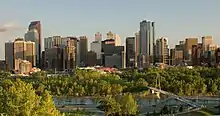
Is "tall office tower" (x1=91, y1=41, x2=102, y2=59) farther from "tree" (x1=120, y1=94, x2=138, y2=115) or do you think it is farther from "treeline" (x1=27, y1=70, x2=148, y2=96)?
"tree" (x1=120, y1=94, x2=138, y2=115)

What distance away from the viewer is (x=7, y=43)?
102 m

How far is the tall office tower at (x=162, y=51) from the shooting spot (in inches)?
3812

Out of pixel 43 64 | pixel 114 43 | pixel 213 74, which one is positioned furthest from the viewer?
pixel 114 43

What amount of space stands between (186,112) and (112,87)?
1643 cm

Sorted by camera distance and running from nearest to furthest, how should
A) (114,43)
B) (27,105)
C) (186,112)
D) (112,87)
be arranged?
(27,105) → (186,112) → (112,87) → (114,43)

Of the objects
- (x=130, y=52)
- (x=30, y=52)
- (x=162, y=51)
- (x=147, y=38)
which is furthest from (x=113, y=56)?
(x=30, y=52)

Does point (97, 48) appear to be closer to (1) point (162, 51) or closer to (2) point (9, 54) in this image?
(1) point (162, 51)

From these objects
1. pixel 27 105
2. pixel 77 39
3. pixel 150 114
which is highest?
pixel 77 39

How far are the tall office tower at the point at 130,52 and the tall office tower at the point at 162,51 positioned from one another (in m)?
5.47

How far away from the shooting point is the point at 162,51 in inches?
3839

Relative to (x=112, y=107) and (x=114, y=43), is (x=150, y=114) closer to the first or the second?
(x=112, y=107)

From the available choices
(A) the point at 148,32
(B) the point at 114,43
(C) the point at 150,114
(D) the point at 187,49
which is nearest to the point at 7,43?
(B) the point at 114,43

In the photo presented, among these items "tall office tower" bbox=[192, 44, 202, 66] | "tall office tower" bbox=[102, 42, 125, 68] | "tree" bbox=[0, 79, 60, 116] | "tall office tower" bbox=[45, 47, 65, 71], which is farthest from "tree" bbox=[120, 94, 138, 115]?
"tall office tower" bbox=[102, 42, 125, 68]

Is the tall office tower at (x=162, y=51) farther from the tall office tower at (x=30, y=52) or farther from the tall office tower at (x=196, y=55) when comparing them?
the tall office tower at (x=30, y=52)
